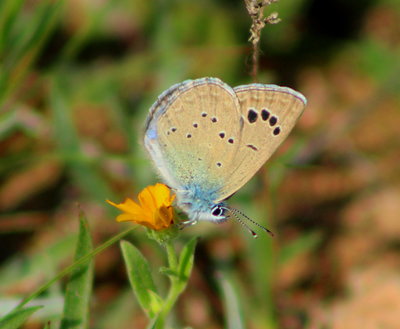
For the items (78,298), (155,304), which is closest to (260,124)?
(155,304)

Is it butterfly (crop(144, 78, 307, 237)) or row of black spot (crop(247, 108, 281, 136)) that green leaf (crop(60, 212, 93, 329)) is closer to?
butterfly (crop(144, 78, 307, 237))

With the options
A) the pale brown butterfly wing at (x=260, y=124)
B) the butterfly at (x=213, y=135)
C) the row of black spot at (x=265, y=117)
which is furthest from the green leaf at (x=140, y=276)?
the row of black spot at (x=265, y=117)

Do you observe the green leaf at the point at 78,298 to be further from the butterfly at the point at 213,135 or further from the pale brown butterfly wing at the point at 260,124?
the pale brown butterfly wing at the point at 260,124

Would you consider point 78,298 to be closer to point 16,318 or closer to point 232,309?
point 16,318

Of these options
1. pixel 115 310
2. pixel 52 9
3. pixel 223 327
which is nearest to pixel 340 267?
pixel 223 327

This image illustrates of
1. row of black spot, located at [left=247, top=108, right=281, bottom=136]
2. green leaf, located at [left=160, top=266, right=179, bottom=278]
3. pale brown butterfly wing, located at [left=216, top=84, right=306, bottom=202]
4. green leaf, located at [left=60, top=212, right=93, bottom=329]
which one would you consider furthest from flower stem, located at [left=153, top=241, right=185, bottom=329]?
row of black spot, located at [left=247, top=108, right=281, bottom=136]

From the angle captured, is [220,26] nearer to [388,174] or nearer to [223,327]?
[388,174]
